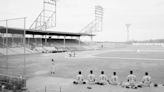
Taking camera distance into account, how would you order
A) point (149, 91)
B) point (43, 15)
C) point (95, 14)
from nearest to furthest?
1. point (149, 91)
2. point (43, 15)
3. point (95, 14)

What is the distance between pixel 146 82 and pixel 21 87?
5.72 m

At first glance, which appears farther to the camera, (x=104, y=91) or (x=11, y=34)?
(x=11, y=34)

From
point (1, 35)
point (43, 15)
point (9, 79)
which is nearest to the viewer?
point (9, 79)

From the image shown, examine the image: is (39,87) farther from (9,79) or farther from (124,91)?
(124,91)

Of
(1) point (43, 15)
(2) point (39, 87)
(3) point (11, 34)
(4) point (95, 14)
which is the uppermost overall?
(4) point (95, 14)

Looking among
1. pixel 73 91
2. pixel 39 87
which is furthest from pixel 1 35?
pixel 73 91

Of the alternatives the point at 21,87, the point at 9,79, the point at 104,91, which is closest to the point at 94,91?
the point at 104,91

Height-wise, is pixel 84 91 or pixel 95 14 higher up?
pixel 95 14

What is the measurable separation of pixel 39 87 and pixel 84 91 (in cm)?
227

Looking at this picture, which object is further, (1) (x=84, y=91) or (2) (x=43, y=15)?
(2) (x=43, y=15)

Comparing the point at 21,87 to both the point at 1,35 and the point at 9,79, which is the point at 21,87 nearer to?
the point at 9,79

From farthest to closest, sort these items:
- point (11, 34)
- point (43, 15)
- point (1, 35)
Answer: point (43, 15), point (1, 35), point (11, 34)

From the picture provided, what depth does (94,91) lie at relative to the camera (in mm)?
7625

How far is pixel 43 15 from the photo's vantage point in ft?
123
